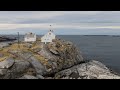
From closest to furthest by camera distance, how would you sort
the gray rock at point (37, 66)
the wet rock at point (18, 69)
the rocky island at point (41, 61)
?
the wet rock at point (18, 69), the rocky island at point (41, 61), the gray rock at point (37, 66)

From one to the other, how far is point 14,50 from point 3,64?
65.9 inches

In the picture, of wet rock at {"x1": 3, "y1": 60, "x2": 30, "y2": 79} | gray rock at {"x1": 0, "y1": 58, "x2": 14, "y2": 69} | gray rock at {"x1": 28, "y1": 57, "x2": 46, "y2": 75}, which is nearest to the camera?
wet rock at {"x1": 3, "y1": 60, "x2": 30, "y2": 79}

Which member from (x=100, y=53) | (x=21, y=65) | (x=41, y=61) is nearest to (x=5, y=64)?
(x=21, y=65)

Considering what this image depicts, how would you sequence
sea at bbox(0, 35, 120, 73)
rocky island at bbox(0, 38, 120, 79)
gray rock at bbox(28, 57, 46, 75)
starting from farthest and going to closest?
sea at bbox(0, 35, 120, 73)
gray rock at bbox(28, 57, 46, 75)
rocky island at bbox(0, 38, 120, 79)

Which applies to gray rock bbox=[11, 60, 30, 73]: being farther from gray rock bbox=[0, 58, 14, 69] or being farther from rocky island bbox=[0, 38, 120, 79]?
gray rock bbox=[0, 58, 14, 69]

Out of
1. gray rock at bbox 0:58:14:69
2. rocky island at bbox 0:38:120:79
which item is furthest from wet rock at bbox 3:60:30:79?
gray rock at bbox 0:58:14:69

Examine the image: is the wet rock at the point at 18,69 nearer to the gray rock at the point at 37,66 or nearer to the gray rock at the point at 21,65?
the gray rock at the point at 21,65

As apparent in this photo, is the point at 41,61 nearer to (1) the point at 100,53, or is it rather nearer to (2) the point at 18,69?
(2) the point at 18,69

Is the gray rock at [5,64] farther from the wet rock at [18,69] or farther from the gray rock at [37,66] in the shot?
the gray rock at [37,66]

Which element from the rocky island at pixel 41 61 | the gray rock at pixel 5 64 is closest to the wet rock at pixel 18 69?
the rocky island at pixel 41 61

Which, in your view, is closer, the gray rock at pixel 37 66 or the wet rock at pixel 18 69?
the wet rock at pixel 18 69

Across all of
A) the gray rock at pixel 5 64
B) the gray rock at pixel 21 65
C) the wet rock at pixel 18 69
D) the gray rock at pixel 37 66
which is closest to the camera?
the wet rock at pixel 18 69
